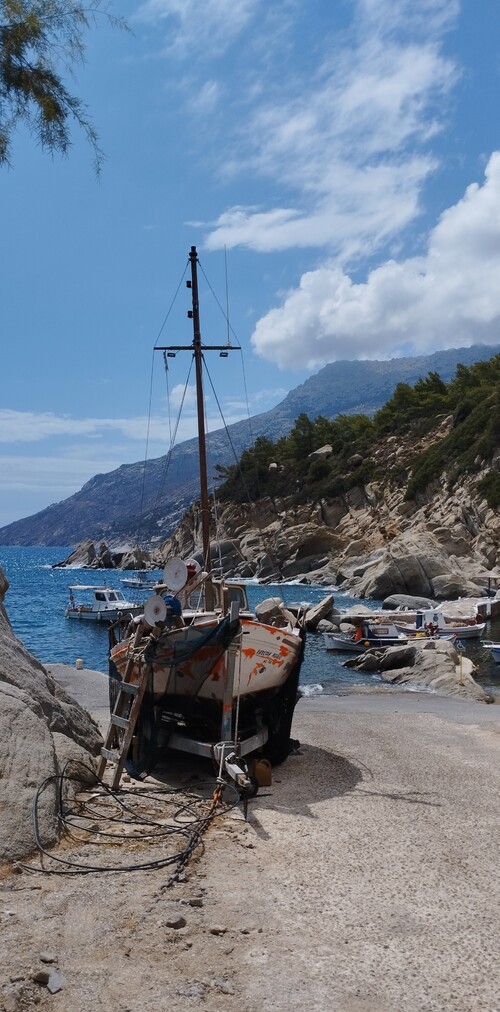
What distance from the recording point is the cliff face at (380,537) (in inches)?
2234

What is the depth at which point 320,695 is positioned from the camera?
23.4 metres

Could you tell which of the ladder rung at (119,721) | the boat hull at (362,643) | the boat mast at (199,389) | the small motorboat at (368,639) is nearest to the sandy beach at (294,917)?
the ladder rung at (119,721)

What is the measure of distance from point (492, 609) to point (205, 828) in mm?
37902

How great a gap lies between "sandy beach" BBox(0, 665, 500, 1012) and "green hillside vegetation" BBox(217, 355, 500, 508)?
56.4 metres

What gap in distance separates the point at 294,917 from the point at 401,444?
8649 centimetres

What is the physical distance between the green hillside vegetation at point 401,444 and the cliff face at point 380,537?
118 cm

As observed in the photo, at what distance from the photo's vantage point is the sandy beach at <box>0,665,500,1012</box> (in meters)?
4.76

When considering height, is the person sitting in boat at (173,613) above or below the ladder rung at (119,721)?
above

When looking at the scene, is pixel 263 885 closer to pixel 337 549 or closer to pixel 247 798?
pixel 247 798

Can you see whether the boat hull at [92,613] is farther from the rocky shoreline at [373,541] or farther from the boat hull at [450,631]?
the boat hull at [450,631]

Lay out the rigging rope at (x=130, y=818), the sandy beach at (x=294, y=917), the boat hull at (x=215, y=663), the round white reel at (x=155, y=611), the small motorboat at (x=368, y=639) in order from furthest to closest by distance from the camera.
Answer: the small motorboat at (x=368, y=639)
the round white reel at (x=155, y=611)
the boat hull at (x=215, y=663)
the rigging rope at (x=130, y=818)
the sandy beach at (x=294, y=917)

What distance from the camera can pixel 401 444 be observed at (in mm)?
89938

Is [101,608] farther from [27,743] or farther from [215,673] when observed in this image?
[27,743]

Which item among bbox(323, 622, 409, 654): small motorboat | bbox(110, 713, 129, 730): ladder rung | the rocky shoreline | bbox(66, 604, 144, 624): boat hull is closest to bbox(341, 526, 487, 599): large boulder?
the rocky shoreline
